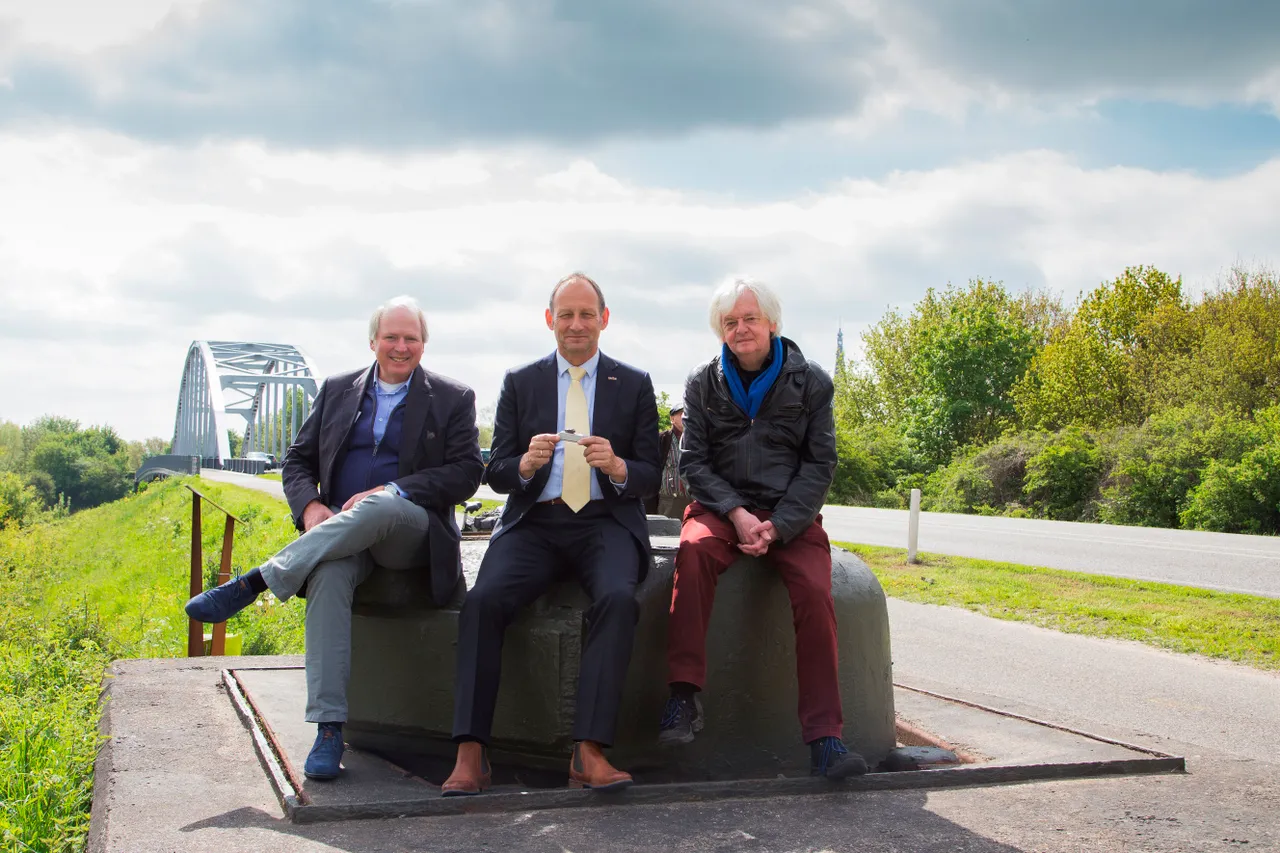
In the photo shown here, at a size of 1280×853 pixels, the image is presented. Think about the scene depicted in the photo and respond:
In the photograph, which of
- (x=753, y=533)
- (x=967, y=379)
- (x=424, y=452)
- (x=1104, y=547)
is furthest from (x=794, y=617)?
(x=967, y=379)

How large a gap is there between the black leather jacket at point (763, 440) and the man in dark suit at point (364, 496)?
2.52ft

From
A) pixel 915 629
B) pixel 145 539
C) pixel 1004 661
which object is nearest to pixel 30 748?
pixel 1004 661

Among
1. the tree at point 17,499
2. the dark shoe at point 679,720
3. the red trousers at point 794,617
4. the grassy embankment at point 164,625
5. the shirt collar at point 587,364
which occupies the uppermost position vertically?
the shirt collar at point 587,364

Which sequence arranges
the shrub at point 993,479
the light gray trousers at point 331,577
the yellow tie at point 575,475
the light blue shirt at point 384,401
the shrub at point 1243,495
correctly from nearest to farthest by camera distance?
the light gray trousers at point 331,577 → the yellow tie at point 575,475 → the light blue shirt at point 384,401 → the shrub at point 1243,495 → the shrub at point 993,479

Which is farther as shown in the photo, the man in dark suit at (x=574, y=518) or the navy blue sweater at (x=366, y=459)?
the navy blue sweater at (x=366, y=459)

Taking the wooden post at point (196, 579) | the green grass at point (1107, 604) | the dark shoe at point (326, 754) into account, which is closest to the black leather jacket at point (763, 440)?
the dark shoe at point (326, 754)

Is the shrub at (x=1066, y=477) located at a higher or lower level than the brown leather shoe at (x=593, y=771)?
higher

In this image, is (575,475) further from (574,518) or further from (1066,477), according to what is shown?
(1066,477)

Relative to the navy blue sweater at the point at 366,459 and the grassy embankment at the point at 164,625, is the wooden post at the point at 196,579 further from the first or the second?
the navy blue sweater at the point at 366,459

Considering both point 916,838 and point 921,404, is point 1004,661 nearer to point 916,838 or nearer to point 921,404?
point 916,838

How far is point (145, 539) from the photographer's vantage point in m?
24.6

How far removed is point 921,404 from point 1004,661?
2872 cm

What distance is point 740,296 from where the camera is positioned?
3.93 metres

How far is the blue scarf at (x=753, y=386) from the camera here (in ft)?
12.8
